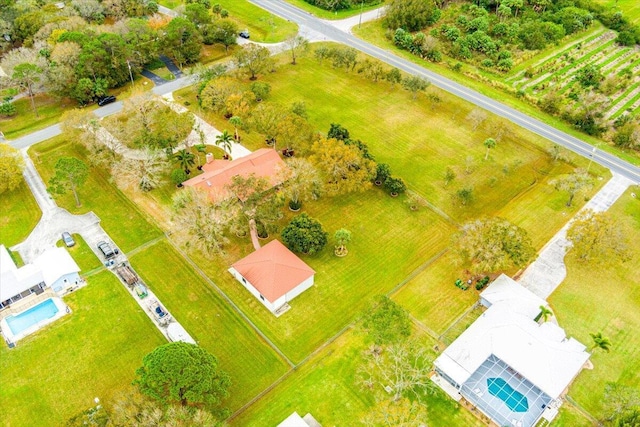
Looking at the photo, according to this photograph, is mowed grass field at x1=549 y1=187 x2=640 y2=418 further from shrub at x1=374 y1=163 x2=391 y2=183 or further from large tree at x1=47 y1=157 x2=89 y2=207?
large tree at x1=47 y1=157 x2=89 y2=207

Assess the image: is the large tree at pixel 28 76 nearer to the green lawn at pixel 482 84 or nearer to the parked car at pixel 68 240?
the parked car at pixel 68 240

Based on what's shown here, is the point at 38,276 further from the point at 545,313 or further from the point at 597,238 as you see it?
the point at 597,238

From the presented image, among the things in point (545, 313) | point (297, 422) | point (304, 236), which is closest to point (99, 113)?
point (304, 236)

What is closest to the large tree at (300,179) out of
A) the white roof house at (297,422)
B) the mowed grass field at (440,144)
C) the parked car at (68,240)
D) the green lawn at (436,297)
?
the mowed grass field at (440,144)

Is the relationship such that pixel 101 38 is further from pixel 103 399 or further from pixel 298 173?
pixel 103 399

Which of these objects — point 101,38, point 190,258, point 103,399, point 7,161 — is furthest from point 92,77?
point 103,399
